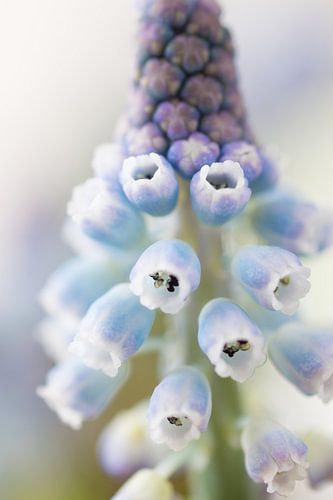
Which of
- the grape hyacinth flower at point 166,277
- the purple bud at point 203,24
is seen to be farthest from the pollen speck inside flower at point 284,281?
the purple bud at point 203,24

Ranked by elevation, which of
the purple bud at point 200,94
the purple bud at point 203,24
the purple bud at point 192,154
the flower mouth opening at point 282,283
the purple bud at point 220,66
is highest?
the purple bud at point 203,24

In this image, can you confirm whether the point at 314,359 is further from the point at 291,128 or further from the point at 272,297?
the point at 291,128

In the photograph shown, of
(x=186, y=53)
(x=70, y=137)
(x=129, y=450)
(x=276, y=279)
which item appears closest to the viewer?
(x=276, y=279)

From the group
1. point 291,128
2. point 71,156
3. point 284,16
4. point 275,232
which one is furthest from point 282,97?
point 275,232

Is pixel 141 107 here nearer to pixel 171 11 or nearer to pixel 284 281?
pixel 171 11

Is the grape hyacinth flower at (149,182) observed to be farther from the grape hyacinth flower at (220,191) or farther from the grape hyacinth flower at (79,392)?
the grape hyacinth flower at (79,392)

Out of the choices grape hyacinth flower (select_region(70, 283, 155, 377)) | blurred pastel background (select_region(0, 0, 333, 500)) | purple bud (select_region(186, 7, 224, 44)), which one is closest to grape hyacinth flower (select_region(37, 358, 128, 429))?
grape hyacinth flower (select_region(70, 283, 155, 377))

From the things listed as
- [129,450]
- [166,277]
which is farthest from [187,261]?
[129,450]
